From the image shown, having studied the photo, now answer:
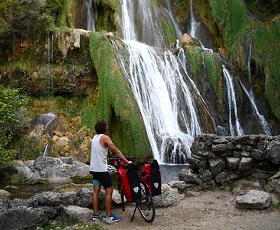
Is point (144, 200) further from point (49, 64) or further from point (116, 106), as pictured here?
point (49, 64)

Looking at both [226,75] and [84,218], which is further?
[226,75]

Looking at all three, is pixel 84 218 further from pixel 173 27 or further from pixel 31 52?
pixel 173 27

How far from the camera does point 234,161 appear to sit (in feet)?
26.8

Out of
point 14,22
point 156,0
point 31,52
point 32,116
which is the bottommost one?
point 32,116

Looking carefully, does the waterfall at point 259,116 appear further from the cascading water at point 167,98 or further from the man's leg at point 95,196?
the man's leg at point 95,196

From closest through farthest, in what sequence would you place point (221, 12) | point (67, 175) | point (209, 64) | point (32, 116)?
1. point (67, 175)
2. point (32, 116)
3. point (209, 64)
4. point (221, 12)

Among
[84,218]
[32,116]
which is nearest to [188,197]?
[84,218]

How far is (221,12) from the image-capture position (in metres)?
24.8

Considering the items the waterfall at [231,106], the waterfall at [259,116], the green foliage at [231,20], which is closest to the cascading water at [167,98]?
the waterfall at [231,106]

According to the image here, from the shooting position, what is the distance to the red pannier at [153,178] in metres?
6.58

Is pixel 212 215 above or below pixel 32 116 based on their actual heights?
below

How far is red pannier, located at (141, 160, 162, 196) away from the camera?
A: 21.6 feet

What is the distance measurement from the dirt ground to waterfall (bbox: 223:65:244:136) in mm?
12501

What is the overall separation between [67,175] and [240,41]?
14851 millimetres
